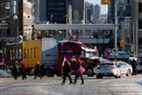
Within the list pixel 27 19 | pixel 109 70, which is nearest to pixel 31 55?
pixel 109 70

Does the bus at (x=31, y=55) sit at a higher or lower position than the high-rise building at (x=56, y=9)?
lower

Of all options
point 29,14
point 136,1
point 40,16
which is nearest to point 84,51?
point 136,1

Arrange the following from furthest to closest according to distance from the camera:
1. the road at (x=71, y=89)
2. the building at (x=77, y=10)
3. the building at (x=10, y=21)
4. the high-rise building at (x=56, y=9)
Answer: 1. the high-rise building at (x=56, y=9)
2. the building at (x=77, y=10)
3. the building at (x=10, y=21)
4. the road at (x=71, y=89)

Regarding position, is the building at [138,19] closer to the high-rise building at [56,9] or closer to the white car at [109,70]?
the high-rise building at [56,9]

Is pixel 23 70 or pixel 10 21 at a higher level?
pixel 10 21

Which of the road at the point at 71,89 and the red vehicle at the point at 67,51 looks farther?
the red vehicle at the point at 67,51

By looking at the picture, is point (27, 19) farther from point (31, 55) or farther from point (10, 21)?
point (31, 55)

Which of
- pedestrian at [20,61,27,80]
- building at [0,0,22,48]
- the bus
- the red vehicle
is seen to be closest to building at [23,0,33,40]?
building at [0,0,22,48]

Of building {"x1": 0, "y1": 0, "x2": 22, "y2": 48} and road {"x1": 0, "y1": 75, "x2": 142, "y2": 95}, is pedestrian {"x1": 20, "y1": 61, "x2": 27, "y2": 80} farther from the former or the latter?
building {"x1": 0, "y1": 0, "x2": 22, "y2": 48}

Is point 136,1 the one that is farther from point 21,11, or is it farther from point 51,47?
point 51,47

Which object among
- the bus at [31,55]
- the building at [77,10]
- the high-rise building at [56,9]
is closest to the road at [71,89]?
the bus at [31,55]

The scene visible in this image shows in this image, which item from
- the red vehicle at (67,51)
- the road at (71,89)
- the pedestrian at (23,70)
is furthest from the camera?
the red vehicle at (67,51)

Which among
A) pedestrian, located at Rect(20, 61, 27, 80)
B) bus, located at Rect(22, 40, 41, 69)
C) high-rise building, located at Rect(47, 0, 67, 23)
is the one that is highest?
high-rise building, located at Rect(47, 0, 67, 23)

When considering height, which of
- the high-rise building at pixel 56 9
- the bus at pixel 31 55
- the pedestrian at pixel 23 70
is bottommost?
the pedestrian at pixel 23 70
